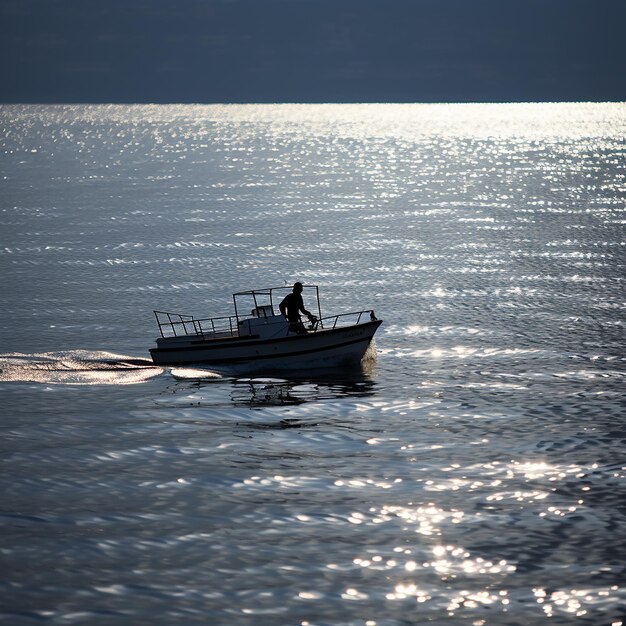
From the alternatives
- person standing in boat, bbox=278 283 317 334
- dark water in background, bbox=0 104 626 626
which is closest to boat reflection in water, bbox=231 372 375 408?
dark water in background, bbox=0 104 626 626

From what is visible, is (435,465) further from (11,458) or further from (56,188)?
(56,188)

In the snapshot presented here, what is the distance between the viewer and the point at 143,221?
10612cm

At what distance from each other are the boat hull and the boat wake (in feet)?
4.67

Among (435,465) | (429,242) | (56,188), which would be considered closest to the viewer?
(435,465)

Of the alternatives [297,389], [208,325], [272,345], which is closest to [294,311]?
[272,345]

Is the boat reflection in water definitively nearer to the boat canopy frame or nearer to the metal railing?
the boat canopy frame

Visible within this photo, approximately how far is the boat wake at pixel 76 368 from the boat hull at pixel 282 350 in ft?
4.67

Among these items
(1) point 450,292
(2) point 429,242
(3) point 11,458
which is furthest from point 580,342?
(2) point 429,242

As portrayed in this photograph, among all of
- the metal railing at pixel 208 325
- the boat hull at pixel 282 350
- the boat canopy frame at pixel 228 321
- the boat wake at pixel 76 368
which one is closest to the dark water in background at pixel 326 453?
the boat wake at pixel 76 368

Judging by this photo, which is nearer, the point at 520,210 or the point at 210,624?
the point at 210,624

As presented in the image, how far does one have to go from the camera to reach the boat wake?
43625mm

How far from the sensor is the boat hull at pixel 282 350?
147ft

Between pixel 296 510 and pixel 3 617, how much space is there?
30.5 feet

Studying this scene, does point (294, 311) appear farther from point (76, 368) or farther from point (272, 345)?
point (76, 368)
